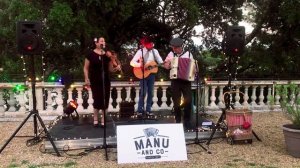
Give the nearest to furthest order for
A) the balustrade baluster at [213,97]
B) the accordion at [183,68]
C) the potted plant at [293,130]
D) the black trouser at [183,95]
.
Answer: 1. the potted plant at [293,130]
2. the accordion at [183,68]
3. the black trouser at [183,95]
4. the balustrade baluster at [213,97]

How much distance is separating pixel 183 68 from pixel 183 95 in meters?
0.56

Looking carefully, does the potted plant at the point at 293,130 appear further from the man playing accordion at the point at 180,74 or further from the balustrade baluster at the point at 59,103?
the balustrade baluster at the point at 59,103

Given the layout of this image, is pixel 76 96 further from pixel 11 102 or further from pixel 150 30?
pixel 150 30

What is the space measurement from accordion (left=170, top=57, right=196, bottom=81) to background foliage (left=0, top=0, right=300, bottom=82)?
1886 mm

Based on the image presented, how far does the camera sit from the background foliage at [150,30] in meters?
8.72

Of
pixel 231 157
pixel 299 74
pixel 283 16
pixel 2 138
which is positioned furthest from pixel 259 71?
pixel 2 138

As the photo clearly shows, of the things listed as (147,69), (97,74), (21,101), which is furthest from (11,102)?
(147,69)

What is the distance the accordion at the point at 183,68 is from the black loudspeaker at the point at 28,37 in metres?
2.31

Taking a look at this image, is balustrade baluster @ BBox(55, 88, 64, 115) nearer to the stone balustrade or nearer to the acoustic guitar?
the stone balustrade

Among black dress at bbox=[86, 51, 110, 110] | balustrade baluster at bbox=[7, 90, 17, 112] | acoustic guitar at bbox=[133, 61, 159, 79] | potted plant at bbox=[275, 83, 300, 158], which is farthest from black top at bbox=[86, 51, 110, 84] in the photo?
potted plant at bbox=[275, 83, 300, 158]

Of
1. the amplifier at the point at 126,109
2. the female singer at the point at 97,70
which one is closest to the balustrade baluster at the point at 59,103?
the amplifier at the point at 126,109

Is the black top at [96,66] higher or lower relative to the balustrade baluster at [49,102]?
higher

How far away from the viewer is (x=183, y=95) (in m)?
6.61

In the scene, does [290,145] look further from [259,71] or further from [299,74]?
[259,71]
